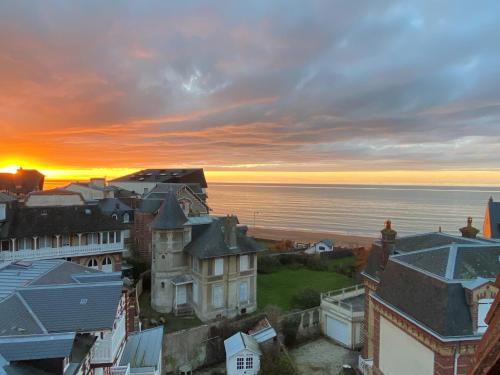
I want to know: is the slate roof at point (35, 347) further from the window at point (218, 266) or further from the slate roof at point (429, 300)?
the window at point (218, 266)

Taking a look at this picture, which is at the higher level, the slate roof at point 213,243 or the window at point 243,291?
the slate roof at point 213,243

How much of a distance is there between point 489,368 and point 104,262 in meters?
31.2

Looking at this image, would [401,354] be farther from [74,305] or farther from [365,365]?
[74,305]

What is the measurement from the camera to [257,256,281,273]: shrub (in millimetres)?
42062

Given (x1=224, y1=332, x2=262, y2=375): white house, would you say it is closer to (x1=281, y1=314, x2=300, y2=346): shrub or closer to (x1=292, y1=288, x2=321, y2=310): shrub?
(x1=281, y1=314, x2=300, y2=346): shrub

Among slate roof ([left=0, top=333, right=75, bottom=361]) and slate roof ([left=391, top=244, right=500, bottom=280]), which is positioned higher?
slate roof ([left=391, top=244, right=500, bottom=280])

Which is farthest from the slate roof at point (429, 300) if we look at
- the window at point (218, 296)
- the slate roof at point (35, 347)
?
the window at point (218, 296)

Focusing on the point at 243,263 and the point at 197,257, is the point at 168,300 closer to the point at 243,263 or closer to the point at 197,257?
the point at 197,257

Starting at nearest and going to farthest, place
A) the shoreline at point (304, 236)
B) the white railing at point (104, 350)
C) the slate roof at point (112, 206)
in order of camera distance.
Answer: the white railing at point (104, 350) < the slate roof at point (112, 206) < the shoreline at point (304, 236)

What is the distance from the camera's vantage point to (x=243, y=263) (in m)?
28.8

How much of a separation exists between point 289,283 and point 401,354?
870 inches

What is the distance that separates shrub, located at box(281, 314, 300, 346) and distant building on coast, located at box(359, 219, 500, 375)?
23.4 ft

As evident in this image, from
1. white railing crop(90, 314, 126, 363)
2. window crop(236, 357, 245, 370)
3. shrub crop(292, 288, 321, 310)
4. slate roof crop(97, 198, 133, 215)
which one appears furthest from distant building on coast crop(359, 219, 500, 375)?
slate roof crop(97, 198, 133, 215)

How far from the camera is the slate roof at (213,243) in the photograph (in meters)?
27.0
